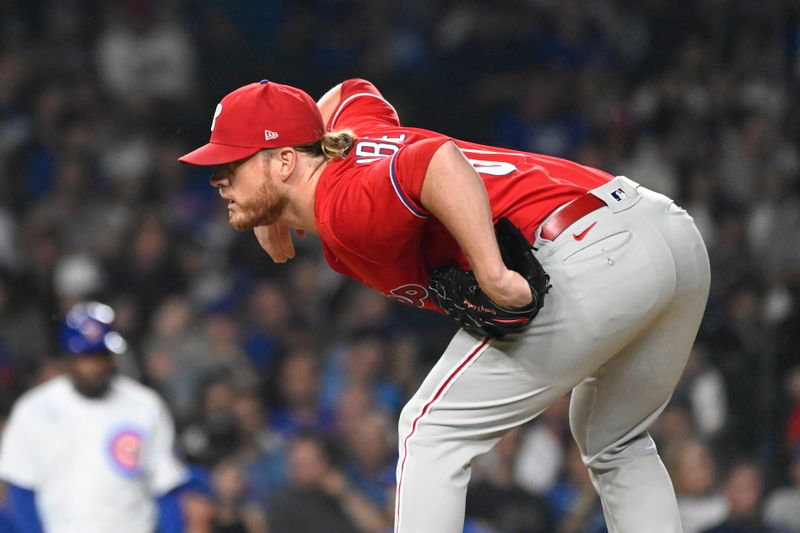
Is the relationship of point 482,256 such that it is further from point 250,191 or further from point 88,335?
point 88,335

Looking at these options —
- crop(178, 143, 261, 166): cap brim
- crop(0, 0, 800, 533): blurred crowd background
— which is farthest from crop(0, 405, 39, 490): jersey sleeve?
crop(178, 143, 261, 166): cap brim

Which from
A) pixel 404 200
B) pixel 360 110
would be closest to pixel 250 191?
pixel 404 200

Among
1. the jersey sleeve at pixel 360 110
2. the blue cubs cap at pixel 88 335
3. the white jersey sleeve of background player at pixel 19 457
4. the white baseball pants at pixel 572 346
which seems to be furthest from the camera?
the blue cubs cap at pixel 88 335

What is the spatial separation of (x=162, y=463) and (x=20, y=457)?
0.52 metres

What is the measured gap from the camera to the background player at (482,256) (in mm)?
2680

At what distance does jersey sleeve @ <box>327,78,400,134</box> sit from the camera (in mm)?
3225

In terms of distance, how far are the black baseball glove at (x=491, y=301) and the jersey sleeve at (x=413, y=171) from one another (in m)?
0.19

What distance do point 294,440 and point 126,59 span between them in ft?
13.9

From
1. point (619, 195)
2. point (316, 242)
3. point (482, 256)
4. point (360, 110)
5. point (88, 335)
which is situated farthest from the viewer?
point (316, 242)

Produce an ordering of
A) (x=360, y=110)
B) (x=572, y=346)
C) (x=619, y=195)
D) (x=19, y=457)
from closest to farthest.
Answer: (x=572, y=346)
(x=619, y=195)
(x=360, y=110)
(x=19, y=457)

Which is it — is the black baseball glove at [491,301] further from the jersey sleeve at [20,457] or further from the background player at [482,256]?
the jersey sleeve at [20,457]

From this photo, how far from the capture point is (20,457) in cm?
451

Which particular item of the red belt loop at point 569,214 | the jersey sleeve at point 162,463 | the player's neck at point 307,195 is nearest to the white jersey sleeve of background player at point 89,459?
the jersey sleeve at point 162,463

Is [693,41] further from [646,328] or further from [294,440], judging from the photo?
[646,328]
